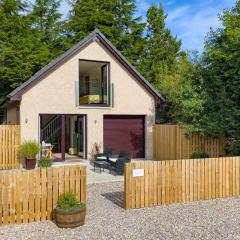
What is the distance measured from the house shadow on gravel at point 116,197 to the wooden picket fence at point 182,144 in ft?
25.2

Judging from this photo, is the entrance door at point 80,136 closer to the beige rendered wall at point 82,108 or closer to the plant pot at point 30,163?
the beige rendered wall at point 82,108

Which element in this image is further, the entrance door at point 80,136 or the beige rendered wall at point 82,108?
the entrance door at point 80,136

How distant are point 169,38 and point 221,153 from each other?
2348 cm

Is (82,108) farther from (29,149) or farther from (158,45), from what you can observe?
(158,45)

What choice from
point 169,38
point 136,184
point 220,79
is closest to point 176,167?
point 136,184

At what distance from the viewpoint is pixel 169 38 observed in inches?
1513

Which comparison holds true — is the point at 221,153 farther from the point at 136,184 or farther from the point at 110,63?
the point at 136,184

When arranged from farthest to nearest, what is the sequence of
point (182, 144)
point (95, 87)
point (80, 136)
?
point (80, 136) < point (95, 87) < point (182, 144)

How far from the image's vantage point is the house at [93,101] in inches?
688

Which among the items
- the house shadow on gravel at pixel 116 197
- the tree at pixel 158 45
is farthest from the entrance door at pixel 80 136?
the tree at pixel 158 45

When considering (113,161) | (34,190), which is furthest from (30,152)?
(34,190)

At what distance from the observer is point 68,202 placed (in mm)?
8008

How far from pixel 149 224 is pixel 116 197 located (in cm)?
288

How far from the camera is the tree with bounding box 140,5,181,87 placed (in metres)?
36.5
